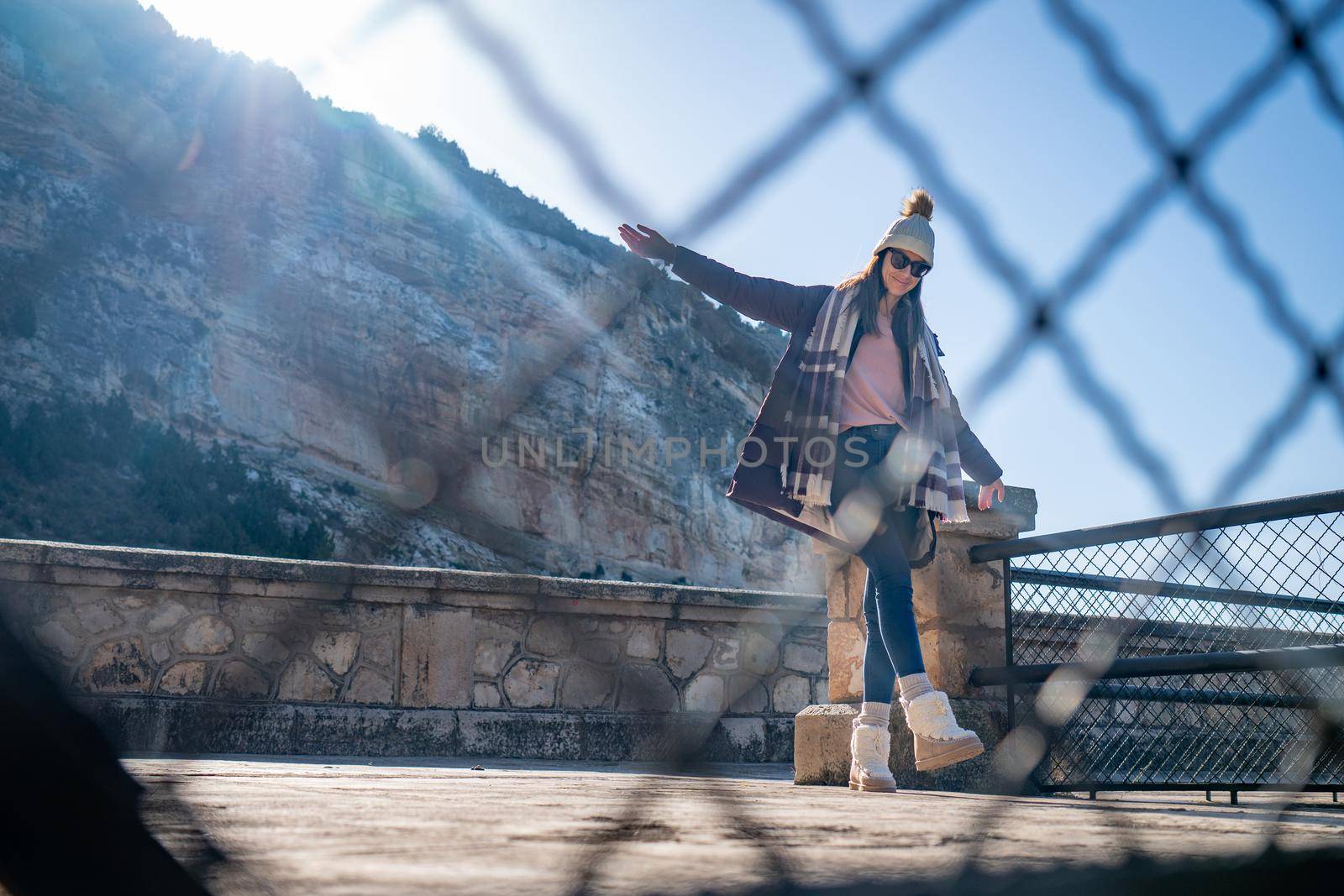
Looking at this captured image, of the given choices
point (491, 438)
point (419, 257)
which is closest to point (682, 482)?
point (491, 438)

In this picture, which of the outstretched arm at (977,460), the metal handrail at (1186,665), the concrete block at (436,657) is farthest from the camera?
the concrete block at (436,657)

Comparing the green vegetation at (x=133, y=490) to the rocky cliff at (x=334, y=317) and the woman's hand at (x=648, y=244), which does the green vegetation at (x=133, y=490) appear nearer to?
the rocky cliff at (x=334, y=317)

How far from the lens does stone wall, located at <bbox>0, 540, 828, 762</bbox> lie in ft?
15.6

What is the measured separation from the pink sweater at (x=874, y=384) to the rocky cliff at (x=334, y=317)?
24.4 meters

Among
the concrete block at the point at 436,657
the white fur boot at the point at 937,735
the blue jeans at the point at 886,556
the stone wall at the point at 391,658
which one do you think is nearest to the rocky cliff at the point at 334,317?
the stone wall at the point at 391,658

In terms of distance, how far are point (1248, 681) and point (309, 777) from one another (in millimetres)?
4302

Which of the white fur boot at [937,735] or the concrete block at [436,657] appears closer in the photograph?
the white fur boot at [937,735]

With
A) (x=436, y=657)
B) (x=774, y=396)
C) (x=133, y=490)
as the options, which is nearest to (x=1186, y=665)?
(x=774, y=396)

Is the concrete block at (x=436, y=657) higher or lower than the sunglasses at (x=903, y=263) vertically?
lower

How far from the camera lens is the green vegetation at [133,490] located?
25.1 meters

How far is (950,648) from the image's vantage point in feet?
Answer: 12.3

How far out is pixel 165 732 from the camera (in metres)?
4.76

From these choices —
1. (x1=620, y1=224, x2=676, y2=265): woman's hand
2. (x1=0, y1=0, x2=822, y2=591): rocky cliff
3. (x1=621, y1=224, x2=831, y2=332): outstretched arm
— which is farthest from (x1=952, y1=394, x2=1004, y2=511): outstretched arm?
(x1=0, y1=0, x2=822, y2=591): rocky cliff

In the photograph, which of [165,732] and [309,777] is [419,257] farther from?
[309,777]
